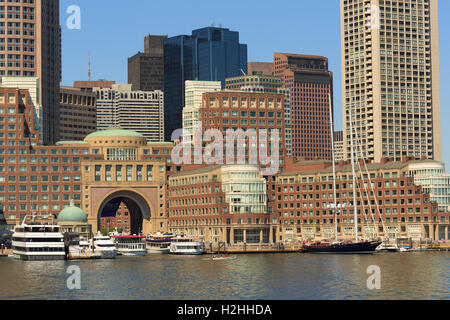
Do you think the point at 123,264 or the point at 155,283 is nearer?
the point at 155,283

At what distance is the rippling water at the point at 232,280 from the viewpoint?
121 metres

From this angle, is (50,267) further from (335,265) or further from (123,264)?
(335,265)

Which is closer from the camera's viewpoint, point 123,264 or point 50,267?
point 50,267

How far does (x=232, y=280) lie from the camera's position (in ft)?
473

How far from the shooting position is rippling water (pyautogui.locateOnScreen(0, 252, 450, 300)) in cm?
12112

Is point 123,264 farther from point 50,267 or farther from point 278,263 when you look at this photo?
point 278,263

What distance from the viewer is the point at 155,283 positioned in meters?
141
